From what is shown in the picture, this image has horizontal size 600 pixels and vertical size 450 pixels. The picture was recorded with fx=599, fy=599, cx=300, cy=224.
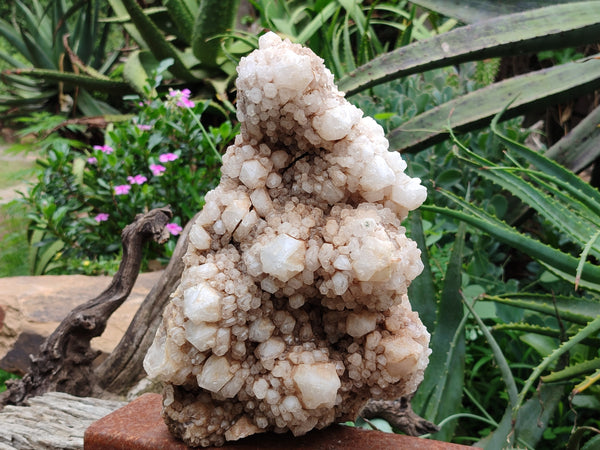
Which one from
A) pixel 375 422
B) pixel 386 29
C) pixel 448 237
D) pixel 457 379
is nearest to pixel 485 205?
pixel 448 237

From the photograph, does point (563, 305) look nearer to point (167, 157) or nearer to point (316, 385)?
point (316, 385)

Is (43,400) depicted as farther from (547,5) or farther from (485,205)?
(547,5)

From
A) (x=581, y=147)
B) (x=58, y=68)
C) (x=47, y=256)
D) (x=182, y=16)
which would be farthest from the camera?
(x=58, y=68)

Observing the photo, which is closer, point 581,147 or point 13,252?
point 581,147

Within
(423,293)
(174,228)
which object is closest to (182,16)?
(174,228)

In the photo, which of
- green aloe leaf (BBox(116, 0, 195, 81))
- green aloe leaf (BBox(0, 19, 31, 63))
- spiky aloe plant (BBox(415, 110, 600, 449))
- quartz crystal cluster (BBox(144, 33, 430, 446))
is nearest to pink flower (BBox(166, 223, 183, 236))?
spiky aloe plant (BBox(415, 110, 600, 449))

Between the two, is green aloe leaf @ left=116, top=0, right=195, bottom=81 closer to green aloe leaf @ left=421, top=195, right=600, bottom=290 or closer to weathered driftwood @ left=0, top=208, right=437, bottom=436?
weathered driftwood @ left=0, top=208, right=437, bottom=436
